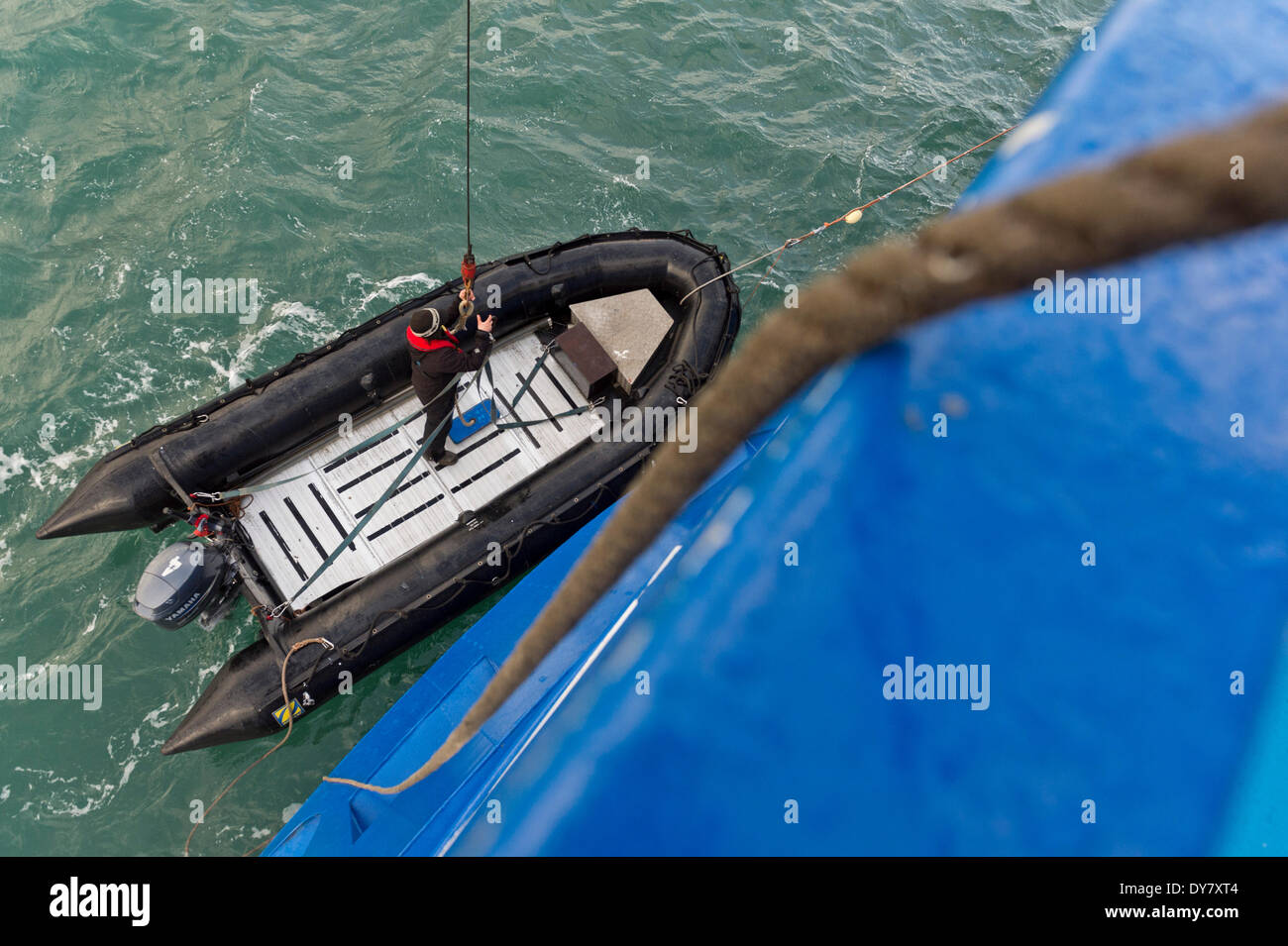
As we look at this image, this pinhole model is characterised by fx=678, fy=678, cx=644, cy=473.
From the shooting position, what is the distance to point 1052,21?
1335 cm

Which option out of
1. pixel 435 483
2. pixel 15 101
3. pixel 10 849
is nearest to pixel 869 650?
pixel 435 483

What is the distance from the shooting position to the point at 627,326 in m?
8.33

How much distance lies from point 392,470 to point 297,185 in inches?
208

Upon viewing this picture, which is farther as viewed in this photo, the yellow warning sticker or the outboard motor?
the yellow warning sticker

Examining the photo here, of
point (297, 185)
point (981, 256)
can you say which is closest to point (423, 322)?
point (297, 185)

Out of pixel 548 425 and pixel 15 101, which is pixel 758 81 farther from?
pixel 15 101

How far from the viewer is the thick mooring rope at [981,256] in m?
0.85

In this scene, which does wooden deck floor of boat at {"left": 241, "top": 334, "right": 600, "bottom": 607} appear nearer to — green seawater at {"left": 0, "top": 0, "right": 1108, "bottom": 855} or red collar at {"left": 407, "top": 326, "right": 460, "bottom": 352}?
green seawater at {"left": 0, "top": 0, "right": 1108, "bottom": 855}

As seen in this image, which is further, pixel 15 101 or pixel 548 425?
pixel 15 101

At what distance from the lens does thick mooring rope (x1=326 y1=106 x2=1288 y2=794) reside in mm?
854

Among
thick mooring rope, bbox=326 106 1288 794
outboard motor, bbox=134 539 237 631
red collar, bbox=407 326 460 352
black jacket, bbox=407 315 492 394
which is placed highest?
thick mooring rope, bbox=326 106 1288 794

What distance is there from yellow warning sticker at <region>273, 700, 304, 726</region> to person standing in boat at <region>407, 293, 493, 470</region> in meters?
2.94

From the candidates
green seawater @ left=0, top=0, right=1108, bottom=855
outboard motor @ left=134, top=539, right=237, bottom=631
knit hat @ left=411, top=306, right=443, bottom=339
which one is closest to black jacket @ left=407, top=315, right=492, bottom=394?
knit hat @ left=411, top=306, right=443, bottom=339
